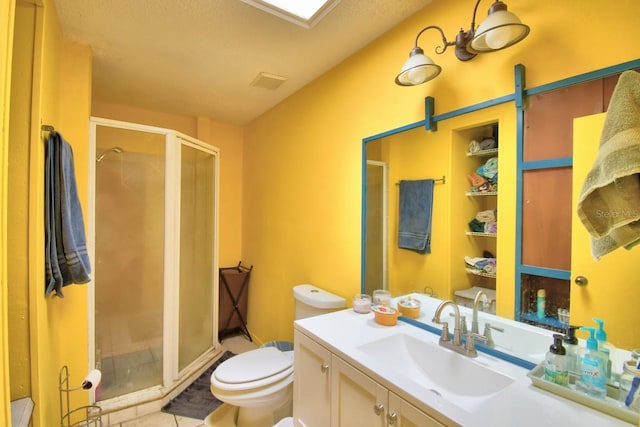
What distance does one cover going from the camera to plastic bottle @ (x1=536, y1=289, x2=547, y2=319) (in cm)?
100

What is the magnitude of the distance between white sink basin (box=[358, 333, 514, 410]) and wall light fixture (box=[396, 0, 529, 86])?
3.65 ft

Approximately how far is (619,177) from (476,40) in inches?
26.6

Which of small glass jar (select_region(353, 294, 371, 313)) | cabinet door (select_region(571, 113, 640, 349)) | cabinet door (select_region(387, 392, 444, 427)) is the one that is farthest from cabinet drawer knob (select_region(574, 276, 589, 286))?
small glass jar (select_region(353, 294, 371, 313))

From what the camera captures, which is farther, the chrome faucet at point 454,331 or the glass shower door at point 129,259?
the glass shower door at point 129,259

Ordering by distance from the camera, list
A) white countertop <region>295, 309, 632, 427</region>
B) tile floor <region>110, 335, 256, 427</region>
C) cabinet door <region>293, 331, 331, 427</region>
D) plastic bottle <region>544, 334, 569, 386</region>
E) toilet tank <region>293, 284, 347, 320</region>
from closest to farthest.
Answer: white countertop <region>295, 309, 632, 427</region> < plastic bottle <region>544, 334, 569, 386</region> < cabinet door <region>293, 331, 331, 427</region> < toilet tank <region>293, 284, 347, 320</region> < tile floor <region>110, 335, 256, 427</region>

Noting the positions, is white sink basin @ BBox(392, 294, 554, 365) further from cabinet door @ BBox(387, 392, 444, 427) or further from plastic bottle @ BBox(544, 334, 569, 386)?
cabinet door @ BBox(387, 392, 444, 427)

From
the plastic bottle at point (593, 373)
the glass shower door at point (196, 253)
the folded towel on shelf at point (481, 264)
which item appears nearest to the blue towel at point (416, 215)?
the folded towel on shelf at point (481, 264)

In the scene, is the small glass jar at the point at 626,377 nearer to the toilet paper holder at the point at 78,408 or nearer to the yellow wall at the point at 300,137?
the yellow wall at the point at 300,137

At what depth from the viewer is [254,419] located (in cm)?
170

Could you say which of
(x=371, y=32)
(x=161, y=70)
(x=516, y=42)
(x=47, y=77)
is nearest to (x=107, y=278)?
(x=47, y=77)

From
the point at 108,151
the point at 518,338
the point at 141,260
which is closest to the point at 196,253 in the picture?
the point at 141,260

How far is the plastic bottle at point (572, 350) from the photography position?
2.75 ft

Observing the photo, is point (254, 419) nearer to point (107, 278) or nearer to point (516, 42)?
point (107, 278)

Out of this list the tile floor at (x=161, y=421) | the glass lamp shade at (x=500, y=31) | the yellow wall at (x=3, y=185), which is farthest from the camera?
the tile floor at (x=161, y=421)
